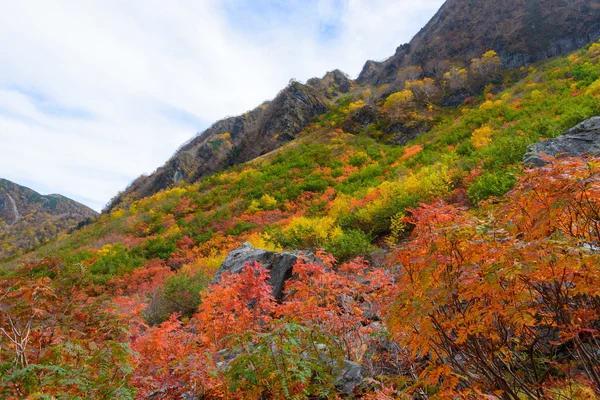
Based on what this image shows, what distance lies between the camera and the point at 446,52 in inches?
1672

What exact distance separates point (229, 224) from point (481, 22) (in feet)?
154

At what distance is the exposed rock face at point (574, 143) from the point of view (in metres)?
6.44

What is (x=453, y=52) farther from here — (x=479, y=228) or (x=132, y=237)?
(x=479, y=228)

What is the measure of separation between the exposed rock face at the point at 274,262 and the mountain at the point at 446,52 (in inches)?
799

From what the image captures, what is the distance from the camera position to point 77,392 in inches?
92.2

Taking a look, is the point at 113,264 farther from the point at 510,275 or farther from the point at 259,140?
the point at 259,140

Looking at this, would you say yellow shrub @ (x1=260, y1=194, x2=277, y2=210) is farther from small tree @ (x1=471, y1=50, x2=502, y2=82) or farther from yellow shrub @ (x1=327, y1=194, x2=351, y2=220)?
small tree @ (x1=471, y1=50, x2=502, y2=82)

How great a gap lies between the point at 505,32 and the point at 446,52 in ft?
23.9

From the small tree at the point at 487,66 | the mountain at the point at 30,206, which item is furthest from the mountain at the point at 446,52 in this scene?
the mountain at the point at 30,206

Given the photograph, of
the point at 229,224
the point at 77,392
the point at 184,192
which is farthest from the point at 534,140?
the point at 184,192

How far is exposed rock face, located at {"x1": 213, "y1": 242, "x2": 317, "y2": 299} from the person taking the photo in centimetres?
611

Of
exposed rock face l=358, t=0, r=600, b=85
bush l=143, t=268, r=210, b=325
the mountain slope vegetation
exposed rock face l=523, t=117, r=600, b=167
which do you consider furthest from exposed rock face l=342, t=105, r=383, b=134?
bush l=143, t=268, r=210, b=325

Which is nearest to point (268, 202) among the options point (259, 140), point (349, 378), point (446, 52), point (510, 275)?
point (349, 378)

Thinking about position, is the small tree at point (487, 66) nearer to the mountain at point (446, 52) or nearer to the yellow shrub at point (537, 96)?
the mountain at point (446, 52)
